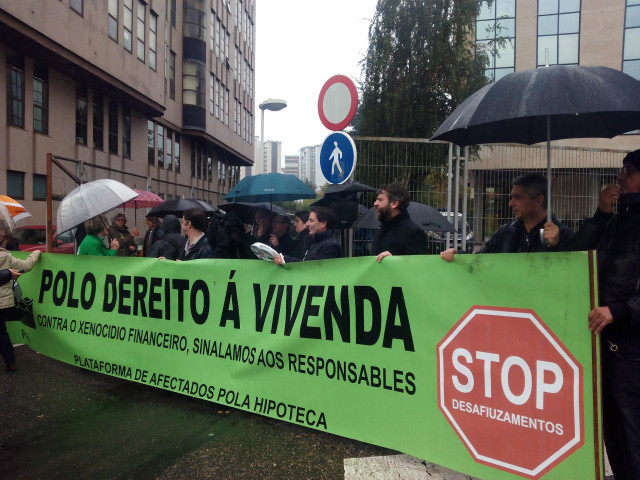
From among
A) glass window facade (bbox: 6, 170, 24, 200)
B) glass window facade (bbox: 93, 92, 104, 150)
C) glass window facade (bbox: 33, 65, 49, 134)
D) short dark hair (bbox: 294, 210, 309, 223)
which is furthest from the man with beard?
glass window facade (bbox: 93, 92, 104, 150)

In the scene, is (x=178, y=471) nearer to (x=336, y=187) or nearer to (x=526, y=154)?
(x=336, y=187)

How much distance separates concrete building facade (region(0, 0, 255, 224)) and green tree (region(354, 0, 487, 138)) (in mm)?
7477

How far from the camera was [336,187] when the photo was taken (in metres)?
6.51

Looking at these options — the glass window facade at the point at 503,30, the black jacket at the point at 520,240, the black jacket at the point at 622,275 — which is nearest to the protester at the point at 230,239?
the black jacket at the point at 520,240

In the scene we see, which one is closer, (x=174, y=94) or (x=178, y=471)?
(x=178, y=471)

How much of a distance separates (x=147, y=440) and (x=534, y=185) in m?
3.29

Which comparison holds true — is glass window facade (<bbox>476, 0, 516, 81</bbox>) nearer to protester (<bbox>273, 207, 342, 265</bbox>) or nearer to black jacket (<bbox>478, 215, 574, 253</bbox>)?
protester (<bbox>273, 207, 342, 265</bbox>)

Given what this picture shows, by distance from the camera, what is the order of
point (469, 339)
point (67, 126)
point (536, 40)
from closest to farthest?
point (469, 339), point (67, 126), point (536, 40)

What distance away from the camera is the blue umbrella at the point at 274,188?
8805 mm

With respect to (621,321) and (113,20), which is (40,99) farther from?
(621,321)

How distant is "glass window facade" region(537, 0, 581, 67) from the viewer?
22.5m

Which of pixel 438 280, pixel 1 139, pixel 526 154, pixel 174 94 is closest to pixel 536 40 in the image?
pixel 526 154

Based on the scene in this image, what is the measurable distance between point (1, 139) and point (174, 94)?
14.9 metres

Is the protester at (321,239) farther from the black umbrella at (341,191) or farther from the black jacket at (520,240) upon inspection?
the black umbrella at (341,191)
